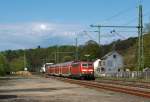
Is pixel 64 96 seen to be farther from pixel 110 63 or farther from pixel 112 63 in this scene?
pixel 112 63

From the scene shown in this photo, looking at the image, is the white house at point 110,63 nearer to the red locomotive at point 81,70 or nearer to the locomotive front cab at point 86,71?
the red locomotive at point 81,70

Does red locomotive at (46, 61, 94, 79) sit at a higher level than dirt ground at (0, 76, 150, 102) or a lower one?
higher

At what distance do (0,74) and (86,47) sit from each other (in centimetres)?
3807

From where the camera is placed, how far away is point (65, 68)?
87.9 m

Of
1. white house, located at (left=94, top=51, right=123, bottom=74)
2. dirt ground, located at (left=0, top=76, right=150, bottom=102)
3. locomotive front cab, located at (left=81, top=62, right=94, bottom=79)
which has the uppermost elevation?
white house, located at (left=94, top=51, right=123, bottom=74)

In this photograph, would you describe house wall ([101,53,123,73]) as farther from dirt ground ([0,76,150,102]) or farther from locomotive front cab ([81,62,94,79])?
dirt ground ([0,76,150,102])

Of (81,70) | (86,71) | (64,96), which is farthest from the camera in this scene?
(86,71)

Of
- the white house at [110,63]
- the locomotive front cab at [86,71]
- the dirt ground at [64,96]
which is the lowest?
the dirt ground at [64,96]

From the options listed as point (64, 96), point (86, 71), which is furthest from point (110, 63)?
point (64, 96)

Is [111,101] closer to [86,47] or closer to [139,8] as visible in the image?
[139,8]

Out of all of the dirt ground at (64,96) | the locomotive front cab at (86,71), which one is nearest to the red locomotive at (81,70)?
the locomotive front cab at (86,71)

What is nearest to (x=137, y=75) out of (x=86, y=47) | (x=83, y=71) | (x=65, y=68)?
(x=83, y=71)

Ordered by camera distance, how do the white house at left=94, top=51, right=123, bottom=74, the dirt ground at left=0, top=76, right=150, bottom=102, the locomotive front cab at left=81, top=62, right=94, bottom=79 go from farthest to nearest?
1. the white house at left=94, top=51, right=123, bottom=74
2. the locomotive front cab at left=81, top=62, right=94, bottom=79
3. the dirt ground at left=0, top=76, right=150, bottom=102

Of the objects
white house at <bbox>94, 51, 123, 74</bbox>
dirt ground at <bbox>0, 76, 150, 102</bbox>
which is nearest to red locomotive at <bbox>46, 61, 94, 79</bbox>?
dirt ground at <bbox>0, 76, 150, 102</bbox>
